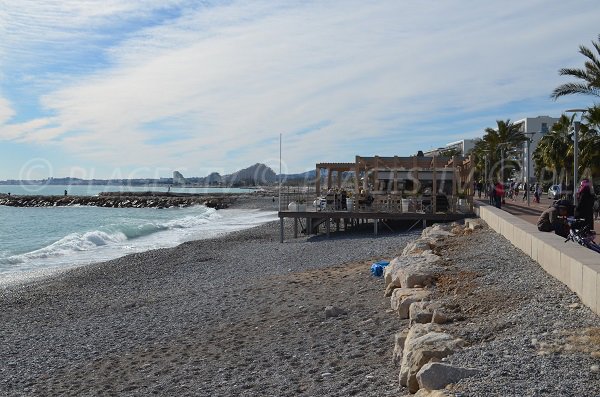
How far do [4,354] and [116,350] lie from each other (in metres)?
1.97

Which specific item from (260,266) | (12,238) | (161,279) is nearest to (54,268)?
(161,279)

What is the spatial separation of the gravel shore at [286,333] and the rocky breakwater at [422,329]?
17cm

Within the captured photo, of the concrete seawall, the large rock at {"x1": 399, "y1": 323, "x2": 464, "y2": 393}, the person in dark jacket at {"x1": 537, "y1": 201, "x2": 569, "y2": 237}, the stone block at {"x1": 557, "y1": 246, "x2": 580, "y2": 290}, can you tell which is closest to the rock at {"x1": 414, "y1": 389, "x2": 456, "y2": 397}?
the large rock at {"x1": 399, "y1": 323, "x2": 464, "y2": 393}

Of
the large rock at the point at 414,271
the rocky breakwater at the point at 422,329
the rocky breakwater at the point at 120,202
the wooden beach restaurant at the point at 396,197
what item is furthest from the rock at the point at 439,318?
the rocky breakwater at the point at 120,202

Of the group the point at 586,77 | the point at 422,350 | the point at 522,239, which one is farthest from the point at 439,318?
the point at 586,77

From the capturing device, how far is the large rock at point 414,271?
9.33m

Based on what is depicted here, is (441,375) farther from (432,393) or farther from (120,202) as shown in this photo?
(120,202)

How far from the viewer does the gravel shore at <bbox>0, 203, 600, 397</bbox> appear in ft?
18.2

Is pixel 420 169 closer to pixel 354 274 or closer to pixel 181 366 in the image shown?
pixel 354 274

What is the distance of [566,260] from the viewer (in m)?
7.71

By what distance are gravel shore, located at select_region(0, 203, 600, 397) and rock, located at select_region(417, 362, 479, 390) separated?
112 millimetres

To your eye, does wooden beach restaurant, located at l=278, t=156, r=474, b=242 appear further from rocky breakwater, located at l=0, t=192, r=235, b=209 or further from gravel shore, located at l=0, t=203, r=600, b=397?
rocky breakwater, located at l=0, t=192, r=235, b=209

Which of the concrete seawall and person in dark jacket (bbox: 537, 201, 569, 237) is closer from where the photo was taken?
the concrete seawall

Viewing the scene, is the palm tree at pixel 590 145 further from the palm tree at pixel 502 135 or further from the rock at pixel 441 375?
the rock at pixel 441 375
